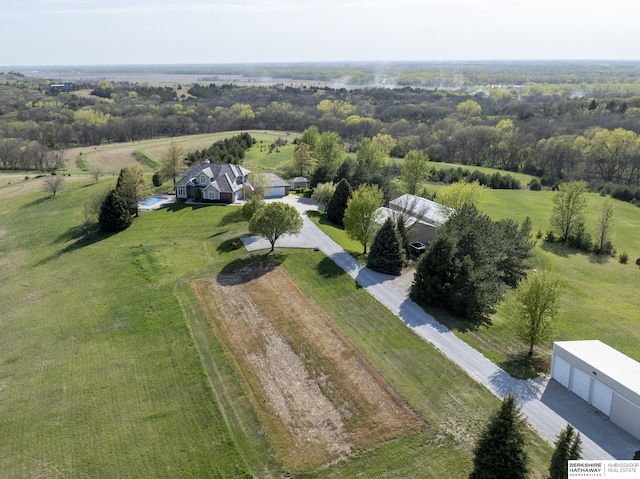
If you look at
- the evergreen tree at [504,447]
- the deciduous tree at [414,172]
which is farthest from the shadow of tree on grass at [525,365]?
the deciduous tree at [414,172]

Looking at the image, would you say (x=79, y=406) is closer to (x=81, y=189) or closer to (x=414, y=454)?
(x=414, y=454)

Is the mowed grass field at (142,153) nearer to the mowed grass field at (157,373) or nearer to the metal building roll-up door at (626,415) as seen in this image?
the mowed grass field at (157,373)

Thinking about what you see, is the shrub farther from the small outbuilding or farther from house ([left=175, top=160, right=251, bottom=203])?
the small outbuilding

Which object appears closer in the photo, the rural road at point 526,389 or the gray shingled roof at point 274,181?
the rural road at point 526,389

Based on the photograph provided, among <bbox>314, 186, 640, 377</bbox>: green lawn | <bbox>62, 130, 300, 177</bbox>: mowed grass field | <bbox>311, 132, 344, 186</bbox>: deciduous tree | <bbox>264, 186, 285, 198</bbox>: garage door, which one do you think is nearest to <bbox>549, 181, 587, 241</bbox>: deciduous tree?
<bbox>314, 186, 640, 377</bbox>: green lawn

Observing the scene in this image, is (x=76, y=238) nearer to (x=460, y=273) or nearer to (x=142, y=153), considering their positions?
(x=460, y=273)

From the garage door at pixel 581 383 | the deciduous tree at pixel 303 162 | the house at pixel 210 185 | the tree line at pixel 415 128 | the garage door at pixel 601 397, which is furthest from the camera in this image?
the tree line at pixel 415 128

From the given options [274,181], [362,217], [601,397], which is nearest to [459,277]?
[601,397]
